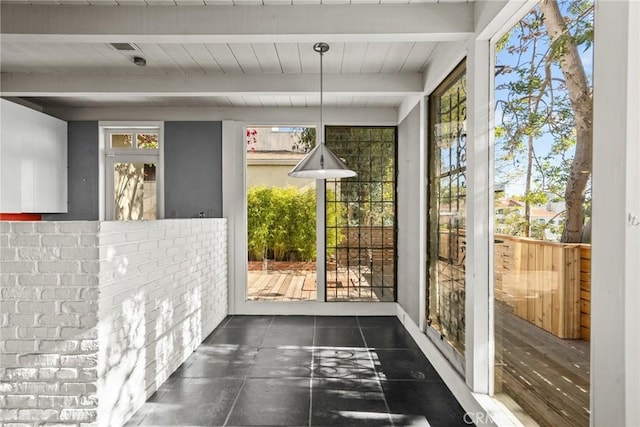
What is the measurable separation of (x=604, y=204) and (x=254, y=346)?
10.3ft

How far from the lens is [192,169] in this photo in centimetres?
486

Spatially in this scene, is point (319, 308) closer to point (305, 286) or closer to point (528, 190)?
point (305, 286)

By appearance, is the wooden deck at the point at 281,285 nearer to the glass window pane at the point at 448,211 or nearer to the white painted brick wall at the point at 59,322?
the glass window pane at the point at 448,211

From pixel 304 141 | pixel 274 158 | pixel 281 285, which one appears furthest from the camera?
pixel 274 158

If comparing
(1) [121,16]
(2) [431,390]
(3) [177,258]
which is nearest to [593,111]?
(2) [431,390]

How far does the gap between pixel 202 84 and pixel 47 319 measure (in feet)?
7.86

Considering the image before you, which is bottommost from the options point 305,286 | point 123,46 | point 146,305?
point 305,286

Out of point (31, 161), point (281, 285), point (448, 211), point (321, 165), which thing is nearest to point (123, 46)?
point (321, 165)

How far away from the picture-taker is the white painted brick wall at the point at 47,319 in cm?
203

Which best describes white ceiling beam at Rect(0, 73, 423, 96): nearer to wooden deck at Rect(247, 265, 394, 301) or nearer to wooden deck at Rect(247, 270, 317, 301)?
wooden deck at Rect(247, 265, 394, 301)

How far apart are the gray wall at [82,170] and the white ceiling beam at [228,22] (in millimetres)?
2482

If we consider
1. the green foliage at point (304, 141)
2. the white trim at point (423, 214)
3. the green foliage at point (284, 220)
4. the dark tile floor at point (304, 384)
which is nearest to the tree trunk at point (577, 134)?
the dark tile floor at point (304, 384)

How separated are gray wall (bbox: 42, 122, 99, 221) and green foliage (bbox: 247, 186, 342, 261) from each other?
2091 mm

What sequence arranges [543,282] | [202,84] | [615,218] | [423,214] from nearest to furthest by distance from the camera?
[615,218] → [543,282] → [202,84] → [423,214]
